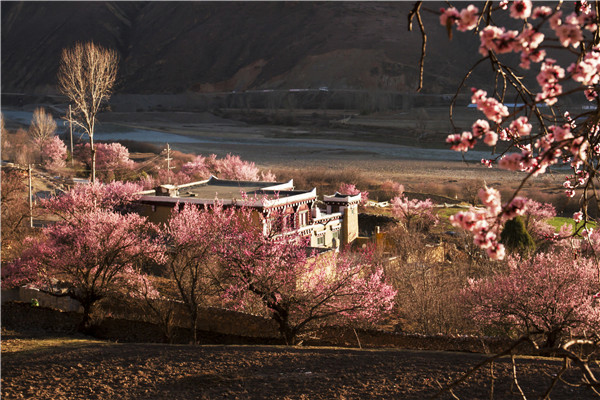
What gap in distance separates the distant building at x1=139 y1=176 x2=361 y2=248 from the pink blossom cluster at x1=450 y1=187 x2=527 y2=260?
18.8 metres

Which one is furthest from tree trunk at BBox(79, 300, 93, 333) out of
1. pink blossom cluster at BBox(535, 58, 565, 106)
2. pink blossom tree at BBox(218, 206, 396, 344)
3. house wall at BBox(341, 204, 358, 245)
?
pink blossom cluster at BBox(535, 58, 565, 106)

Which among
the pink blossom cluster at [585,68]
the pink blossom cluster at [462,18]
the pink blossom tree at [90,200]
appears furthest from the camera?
the pink blossom tree at [90,200]

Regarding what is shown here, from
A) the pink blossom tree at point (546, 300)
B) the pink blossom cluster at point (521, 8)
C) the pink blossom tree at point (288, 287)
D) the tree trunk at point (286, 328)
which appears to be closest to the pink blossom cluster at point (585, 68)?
the pink blossom cluster at point (521, 8)

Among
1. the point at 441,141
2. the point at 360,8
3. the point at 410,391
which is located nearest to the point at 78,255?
the point at 410,391

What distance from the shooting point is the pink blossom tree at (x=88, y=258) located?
57.1 ft

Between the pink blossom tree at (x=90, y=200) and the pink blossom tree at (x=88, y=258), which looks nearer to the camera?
the pink blossom tree at (x=88, y=258)

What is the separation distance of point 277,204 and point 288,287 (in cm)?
1035

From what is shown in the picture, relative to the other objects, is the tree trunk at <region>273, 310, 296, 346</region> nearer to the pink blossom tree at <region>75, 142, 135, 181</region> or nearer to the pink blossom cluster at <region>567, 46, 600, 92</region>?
the pink blossom cluster at <region>567, 46, 600, 92</region>

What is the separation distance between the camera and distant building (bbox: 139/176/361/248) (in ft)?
81.4

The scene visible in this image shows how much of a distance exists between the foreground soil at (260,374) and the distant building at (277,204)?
11.5 m

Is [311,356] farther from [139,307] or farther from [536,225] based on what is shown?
[536,225]

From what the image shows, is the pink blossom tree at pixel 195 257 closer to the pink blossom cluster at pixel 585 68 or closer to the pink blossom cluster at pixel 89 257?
the pink blossom cluster at pixel 89 257

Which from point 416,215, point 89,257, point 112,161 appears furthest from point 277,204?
point 112,161

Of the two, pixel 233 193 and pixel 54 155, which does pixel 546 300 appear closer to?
pixel 233 193
